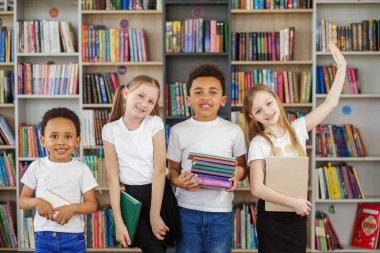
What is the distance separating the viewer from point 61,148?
7.39 ft

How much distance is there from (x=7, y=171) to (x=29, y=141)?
1.07 ft

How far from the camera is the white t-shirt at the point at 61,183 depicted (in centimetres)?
221

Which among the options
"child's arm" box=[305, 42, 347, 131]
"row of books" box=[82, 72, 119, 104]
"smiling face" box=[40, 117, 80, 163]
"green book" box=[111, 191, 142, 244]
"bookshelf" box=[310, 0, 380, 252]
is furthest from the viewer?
"bookshelf" box=[310, 0, 380, 252]

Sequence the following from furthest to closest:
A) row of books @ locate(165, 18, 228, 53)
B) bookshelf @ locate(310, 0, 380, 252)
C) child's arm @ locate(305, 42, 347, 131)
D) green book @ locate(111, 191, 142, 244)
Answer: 1. bookshelf @ locate(310, 0, 380, 252)
2. row of books @ locate(165, 18, 228, 53)
3. child's arm @ locate(305, 42, 347, 131)
4. green book @ locate(111, 191, 142, 244)

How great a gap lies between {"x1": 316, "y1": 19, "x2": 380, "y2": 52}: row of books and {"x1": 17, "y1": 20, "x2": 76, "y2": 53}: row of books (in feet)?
6.74

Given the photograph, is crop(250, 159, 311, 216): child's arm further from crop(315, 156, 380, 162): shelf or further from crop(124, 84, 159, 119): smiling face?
crop(315, 156, 380, 162): shelf

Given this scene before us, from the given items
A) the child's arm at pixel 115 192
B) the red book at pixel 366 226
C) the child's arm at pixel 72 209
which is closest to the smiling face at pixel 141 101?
the child's arm at pixel 115 192

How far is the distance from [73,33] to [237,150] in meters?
2.58

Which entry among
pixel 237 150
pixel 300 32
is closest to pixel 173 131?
pixel 237 150

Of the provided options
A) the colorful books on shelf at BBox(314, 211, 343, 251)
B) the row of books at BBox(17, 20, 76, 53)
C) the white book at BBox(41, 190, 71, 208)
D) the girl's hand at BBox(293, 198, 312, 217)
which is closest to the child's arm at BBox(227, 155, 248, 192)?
the girl's hand at BBox(293, 198, 312, 217)

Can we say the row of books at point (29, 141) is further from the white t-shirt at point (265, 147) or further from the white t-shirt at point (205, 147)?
the white t-shirt at point (265, 147)

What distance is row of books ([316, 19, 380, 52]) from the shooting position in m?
4.20

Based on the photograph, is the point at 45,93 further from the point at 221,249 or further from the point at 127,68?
the point at 221,249

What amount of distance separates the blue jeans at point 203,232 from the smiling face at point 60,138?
592mm
